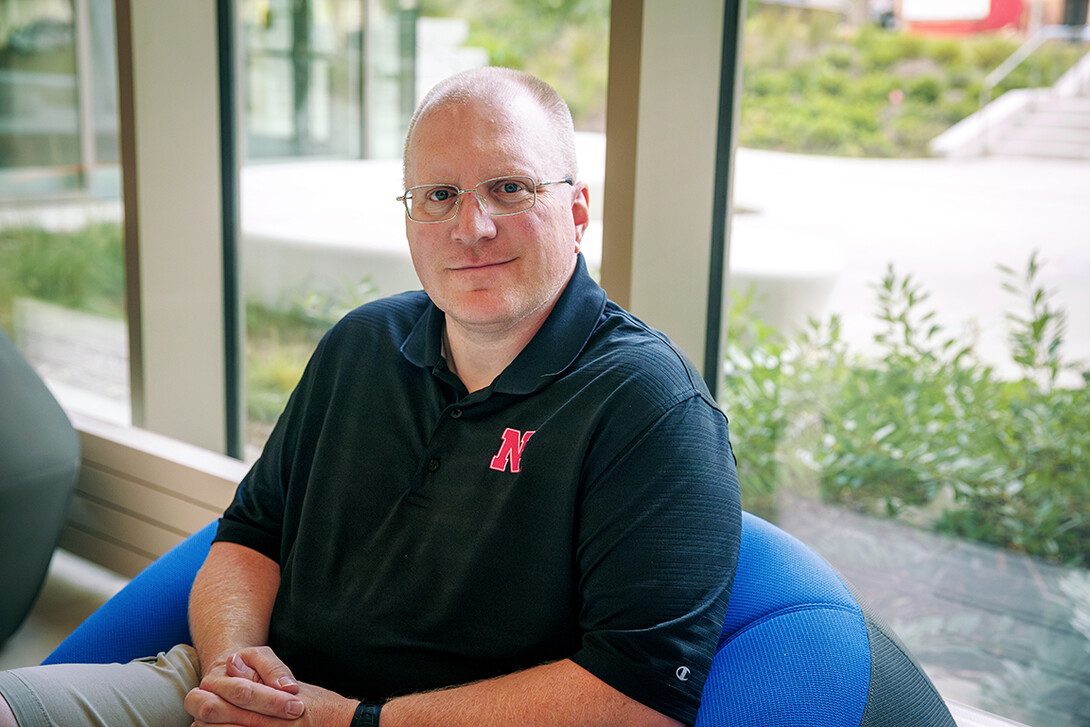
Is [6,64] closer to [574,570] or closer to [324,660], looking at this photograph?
[324,660]

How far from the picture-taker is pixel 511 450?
4.69 ft

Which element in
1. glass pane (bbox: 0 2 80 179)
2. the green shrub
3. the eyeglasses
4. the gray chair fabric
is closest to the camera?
the eyeglasses

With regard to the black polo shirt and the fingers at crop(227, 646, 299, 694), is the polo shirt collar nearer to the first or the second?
the black polo shirt

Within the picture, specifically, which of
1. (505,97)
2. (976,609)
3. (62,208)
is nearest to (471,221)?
(505,97)

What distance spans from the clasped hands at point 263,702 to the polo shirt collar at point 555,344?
52 cm

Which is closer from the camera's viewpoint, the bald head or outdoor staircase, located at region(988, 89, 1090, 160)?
the bald head

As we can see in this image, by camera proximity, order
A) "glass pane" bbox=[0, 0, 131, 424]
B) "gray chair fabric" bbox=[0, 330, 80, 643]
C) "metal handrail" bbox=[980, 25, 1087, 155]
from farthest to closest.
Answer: "glass pane" bbox=[0, 0, 131, 424] → "gray chair fabric" bbox=[0, 330, 80, 643] → "metal handrail" bbox=[980, 25, 1087, 155]

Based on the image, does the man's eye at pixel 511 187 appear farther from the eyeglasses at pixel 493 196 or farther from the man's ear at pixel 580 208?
the man's ear at pixel 580 208

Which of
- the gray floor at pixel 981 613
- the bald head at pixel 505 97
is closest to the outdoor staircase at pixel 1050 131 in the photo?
the gray floor at pixel 981 613

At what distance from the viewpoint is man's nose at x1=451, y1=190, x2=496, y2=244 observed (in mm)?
1466

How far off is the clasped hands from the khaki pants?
81 millimetres

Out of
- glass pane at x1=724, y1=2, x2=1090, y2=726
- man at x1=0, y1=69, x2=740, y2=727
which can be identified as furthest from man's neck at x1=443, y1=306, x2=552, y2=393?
glass pane at x1=724, y1=2, x2=1090, y2=726

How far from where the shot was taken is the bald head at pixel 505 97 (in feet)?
4.90

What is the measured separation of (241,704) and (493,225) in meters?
0.80
